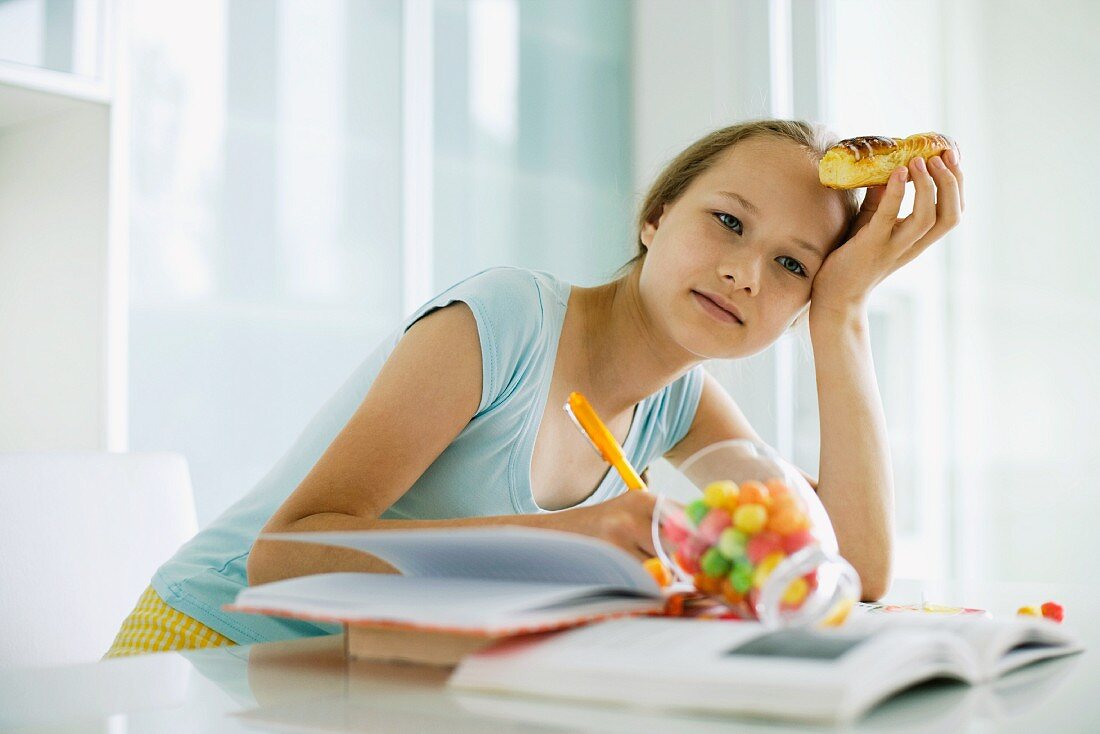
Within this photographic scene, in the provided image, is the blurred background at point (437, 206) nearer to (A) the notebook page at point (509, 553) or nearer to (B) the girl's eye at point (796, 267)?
(B) the girl's eye at point (796, 267)

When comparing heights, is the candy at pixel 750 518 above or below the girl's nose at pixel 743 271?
below

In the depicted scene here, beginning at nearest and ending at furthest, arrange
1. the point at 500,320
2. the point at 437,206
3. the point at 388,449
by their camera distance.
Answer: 1. the point at 388,449
2. the point at 500,320
3. the point at 437,206

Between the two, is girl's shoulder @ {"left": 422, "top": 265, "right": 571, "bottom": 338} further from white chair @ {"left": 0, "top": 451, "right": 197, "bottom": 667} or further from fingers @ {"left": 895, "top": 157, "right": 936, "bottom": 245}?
white chair @ {"left": 0, "top": 451, "right": 197, "bottom": 667}

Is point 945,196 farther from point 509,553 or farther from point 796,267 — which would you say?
point 509,553

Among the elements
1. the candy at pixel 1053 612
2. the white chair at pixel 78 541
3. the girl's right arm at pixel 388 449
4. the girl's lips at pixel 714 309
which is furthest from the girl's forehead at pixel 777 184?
the white chair at pixel 78 541

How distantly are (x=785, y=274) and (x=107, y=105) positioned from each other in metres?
1.45

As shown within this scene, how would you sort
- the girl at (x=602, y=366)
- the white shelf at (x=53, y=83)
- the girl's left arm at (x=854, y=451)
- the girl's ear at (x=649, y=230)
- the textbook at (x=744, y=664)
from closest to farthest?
the textbook at (x=744, y=664) → the girl at (x=602, y=366) → the girl's left arm at (x=854, y=451) → the girl's ear at (x=649, y=230) → the white shelf at (x=53, y=83)

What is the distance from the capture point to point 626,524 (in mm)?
643

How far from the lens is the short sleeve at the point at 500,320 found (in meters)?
1.00

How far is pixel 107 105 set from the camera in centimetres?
205

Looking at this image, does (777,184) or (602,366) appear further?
(602,366)

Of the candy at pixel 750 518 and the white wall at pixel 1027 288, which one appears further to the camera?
the white wall at pixel 1027 288

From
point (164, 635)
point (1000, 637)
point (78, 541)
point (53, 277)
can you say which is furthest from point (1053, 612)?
point (53, 277)

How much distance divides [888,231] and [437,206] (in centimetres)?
171
